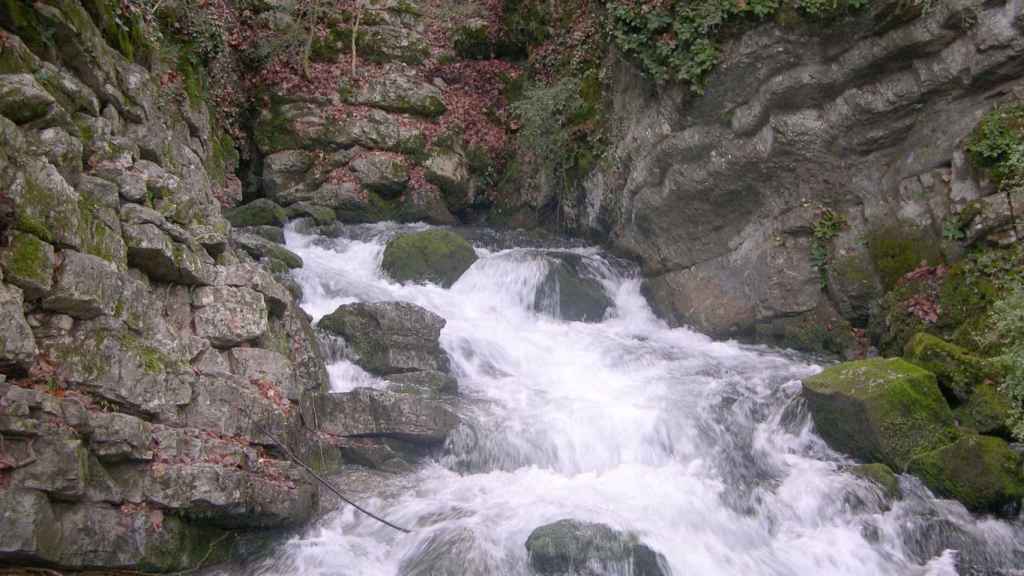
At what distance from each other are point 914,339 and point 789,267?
282 centimetres

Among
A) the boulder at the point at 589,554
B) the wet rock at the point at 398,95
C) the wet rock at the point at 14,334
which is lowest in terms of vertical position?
the boulder at the point at 589,554

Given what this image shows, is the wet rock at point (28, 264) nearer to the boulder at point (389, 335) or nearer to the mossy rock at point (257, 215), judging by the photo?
the boulder at point (389, 335)

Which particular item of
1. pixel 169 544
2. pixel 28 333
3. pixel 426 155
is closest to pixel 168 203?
pixel 28 333

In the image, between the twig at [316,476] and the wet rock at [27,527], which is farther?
the twig at [316,476]

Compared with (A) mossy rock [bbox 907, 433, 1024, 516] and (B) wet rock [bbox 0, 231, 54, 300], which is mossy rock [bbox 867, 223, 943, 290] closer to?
(A) mossy rock [bbox 907, 433, 1024, 516]

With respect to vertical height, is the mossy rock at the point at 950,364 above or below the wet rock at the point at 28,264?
below

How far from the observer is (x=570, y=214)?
622 inches

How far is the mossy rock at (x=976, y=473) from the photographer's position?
7203 millimetres

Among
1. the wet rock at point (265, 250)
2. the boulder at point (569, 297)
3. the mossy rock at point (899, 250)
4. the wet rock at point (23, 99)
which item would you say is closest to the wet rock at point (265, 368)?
the wet rock at point (23, 99)

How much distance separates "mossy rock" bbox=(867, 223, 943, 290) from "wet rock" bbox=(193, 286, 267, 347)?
847 centimetres

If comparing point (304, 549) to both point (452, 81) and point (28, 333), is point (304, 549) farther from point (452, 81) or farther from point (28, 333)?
point (452, 81)

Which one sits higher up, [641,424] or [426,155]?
[426,155]

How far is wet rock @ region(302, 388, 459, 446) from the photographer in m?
8.23

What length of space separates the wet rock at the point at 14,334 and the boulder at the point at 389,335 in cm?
467
